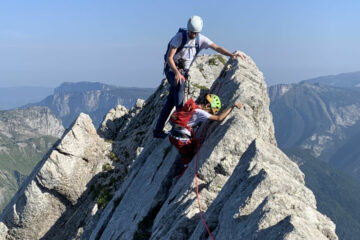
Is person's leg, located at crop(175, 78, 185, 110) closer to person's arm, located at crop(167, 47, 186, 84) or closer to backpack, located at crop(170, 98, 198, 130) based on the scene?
person's arm, located at crop(167, 47, 186, 84)

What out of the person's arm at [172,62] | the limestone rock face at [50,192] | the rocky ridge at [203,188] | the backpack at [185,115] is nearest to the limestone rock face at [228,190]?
the rocky ridge at [203,188]

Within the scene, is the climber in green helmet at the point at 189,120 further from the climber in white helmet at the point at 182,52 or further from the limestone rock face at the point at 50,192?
the limestone rock face at the point at 50,192

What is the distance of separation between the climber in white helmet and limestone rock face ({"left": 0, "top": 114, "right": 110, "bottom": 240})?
56.1ft

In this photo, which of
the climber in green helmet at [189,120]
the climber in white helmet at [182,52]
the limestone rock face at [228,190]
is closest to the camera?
the limestone rock face at [228,190]

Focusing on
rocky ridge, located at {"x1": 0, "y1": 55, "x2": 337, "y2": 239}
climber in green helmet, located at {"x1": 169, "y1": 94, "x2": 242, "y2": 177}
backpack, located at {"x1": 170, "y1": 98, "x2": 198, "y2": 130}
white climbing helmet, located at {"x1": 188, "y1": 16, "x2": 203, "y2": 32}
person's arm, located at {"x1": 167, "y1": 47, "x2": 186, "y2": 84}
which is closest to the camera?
rocky ridge, located at {"x1": 0, "y1": 55, "x2": 337, "y2": 239}

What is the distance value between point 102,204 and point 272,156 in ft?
68.4

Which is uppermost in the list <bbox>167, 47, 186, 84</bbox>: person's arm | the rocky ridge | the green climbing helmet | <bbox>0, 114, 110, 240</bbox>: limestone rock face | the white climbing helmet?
the white climbing helmet

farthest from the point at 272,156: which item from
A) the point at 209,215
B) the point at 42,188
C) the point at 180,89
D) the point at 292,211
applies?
the point at 42,188

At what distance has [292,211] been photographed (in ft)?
31.2

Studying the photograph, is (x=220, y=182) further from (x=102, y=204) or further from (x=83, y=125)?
(x=83, y=125)

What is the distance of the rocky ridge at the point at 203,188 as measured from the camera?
9914mm

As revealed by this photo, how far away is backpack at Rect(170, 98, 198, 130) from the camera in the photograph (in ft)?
59.2

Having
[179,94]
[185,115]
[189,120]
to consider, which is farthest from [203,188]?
[179,94]

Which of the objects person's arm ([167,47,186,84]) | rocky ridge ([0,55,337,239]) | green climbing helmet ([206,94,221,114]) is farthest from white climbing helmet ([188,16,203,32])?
rocky ridge ([0,55,337,239])
